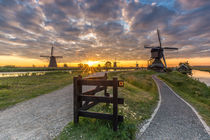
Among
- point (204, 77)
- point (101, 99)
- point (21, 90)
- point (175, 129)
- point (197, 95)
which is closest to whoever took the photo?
point (101, 99)

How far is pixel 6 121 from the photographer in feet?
16.4

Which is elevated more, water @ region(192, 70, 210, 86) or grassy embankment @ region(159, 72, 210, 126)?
grassy embankment @ region(159, 72, 210, 126)

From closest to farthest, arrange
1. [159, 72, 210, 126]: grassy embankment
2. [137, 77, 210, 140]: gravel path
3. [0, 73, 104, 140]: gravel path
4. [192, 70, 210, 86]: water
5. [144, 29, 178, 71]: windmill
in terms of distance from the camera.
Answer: [0, 73, 104, 140]: gravel path → [137, 77, 210, 140]: gravel path → [159, 72, 210, 126]: grassy embankment → [192, 70, 210, 86]: water → [144, 29, 178, 71]: windmill

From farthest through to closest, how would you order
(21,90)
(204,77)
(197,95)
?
1. (204,77)
2. (197,95)
3. (21,90)

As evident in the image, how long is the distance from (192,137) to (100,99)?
13.1 feet

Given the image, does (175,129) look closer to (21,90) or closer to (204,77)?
(21,90)

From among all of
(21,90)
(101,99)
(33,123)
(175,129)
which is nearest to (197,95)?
(175,129)

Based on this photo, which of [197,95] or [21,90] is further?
[197,95]

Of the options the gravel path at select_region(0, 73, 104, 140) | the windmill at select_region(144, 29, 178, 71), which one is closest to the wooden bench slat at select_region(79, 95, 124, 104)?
the gravel path at select_region(0, 73, 104, 140)

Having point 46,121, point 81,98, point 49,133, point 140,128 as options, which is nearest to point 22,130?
point 46,121

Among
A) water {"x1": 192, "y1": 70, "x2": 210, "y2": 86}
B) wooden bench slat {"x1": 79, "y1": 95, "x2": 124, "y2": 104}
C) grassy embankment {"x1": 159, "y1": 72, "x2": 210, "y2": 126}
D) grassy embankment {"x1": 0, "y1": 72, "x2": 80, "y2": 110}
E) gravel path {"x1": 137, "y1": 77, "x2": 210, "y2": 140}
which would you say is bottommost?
water {"x1": 192, "y1": 70, "x2": 210, "y2": 86}

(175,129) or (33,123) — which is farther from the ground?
(33,123)

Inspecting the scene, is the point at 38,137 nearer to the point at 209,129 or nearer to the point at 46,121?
the point at 46,121

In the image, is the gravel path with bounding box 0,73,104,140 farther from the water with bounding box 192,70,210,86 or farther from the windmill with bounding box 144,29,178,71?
the windmill with bounding box 144,29,178,71
